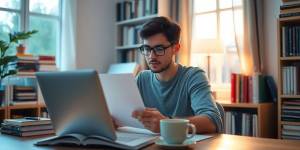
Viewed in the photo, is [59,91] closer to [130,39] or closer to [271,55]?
[271,55]

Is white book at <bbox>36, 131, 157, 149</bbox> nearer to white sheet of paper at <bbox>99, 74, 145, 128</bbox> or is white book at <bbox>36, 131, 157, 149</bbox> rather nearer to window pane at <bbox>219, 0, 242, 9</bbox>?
white sheet of paper at <bbox>99, 74, 145, 128</bbox>

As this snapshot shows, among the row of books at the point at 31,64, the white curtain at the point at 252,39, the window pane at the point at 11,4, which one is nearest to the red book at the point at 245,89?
the white curtain at the point at 252,39

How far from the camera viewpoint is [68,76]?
102cm

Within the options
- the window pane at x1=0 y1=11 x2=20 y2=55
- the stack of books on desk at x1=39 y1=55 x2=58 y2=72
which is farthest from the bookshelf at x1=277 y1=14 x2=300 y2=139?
the window pane at x1=0 y1=11 x2=20 y2=55

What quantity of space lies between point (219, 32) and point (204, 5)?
37 centimetres

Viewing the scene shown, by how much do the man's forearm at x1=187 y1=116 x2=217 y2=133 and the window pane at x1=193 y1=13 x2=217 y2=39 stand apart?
2.25 metres

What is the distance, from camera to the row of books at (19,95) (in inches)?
118

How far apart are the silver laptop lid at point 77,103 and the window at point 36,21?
265 cm

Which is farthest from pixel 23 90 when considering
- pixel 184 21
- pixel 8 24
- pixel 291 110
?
pixel 291 110

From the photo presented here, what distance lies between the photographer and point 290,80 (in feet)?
8.52

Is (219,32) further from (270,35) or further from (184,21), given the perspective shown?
(270,35)

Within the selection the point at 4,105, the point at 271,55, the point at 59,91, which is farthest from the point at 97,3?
the point at 59,91

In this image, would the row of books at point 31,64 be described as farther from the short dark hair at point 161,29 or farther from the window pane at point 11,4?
the short dark hair at point 161,29

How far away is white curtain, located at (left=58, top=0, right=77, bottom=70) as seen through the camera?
3809 mm
